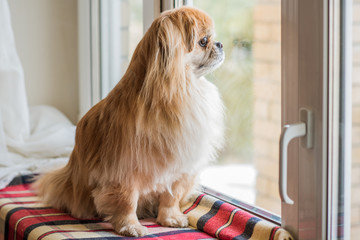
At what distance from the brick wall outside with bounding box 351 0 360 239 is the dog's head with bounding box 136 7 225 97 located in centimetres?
33

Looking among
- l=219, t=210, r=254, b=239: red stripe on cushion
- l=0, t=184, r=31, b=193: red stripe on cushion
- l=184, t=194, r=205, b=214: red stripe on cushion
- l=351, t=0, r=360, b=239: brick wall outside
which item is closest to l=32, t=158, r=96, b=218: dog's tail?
l=0, t=184, r=31, b=193: red stripe on cushion

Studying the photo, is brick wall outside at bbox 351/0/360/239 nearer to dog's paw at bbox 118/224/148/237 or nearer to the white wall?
dog's paw at bbox 118/224/148/237

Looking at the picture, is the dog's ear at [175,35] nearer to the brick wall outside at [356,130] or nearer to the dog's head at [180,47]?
the dog's head at [180,47]

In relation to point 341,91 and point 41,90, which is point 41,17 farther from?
point 341,91

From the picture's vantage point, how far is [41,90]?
196cm

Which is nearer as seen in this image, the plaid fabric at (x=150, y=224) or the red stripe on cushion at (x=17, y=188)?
the plaid fabric at (x=150, y=224)

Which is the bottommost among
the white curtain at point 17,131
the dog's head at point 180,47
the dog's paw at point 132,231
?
the dog's paw at point 132,231

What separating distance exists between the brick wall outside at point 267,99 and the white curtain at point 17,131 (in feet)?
2.70

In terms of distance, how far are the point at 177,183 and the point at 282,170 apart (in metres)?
0.37

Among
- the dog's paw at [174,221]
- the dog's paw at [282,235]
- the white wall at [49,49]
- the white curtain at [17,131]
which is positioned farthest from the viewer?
the white wall at [49,49]

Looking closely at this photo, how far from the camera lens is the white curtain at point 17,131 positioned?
1.76 m

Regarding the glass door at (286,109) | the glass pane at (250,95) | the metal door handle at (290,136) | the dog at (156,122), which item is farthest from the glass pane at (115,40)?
the metal door handle at (290,136)

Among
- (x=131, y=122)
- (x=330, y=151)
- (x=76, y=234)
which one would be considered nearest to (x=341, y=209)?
(x=330, y=151)

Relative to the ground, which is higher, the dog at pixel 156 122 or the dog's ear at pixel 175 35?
the dog's ear at pixel 175 35
